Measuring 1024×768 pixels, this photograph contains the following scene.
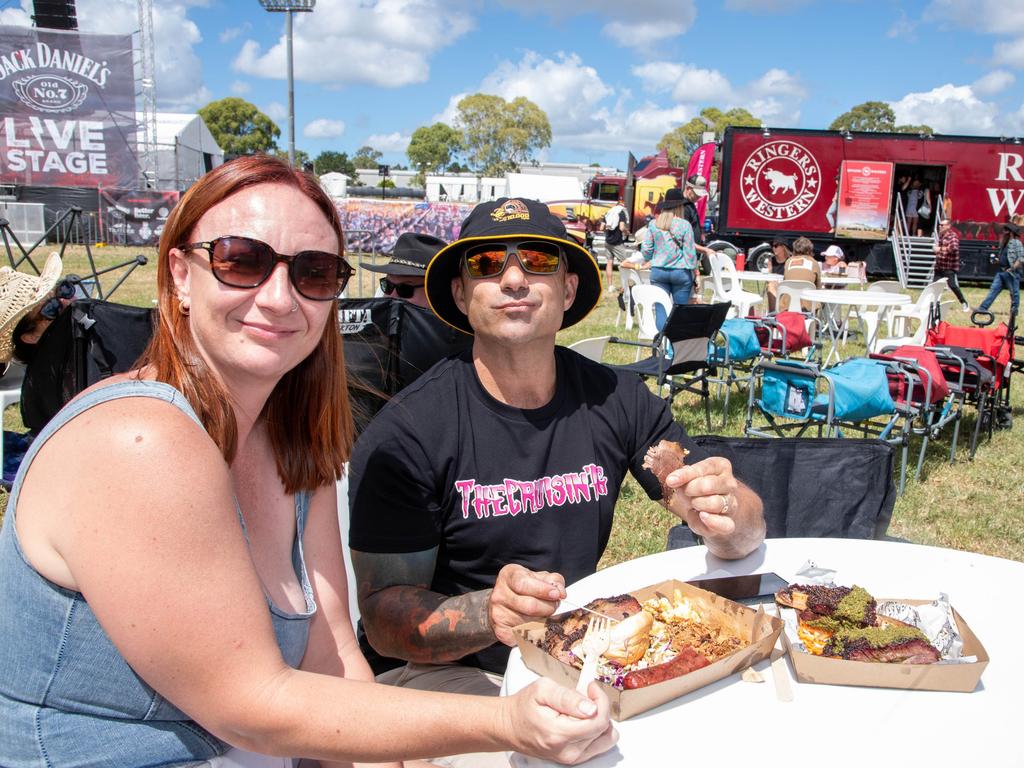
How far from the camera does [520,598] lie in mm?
1560

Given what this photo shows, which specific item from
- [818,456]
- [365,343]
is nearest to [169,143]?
[365,343]

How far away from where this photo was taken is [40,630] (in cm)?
114

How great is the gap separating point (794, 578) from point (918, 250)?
2006 centimetres

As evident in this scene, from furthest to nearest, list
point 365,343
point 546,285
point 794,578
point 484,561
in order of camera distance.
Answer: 1. point 365,343
2. point 546,285
3. point 484,561
4. point 794,578

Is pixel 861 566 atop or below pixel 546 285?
below

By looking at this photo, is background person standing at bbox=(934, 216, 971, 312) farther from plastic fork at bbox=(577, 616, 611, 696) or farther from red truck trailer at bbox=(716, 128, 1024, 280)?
plastic fork at bbox=(577, 616, 611, 696)

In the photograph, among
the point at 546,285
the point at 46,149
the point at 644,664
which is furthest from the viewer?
the point at 46,149

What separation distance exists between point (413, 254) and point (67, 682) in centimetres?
367

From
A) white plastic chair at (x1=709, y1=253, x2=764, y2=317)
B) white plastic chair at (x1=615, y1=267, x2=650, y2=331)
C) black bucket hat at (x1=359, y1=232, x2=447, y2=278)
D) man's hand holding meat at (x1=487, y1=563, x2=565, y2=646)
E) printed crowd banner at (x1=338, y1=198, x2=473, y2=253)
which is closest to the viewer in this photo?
man's hand holding meat at (x1=487, y1=563, x2=565, y2=646)

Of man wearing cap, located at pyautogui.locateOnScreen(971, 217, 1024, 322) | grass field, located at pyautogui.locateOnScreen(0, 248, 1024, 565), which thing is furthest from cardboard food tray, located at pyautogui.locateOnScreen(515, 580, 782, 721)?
man wearing cap, located at pyautogui.locateOnScreen(971, 217, 1024, 322)

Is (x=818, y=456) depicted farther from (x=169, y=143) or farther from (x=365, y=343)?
(x=169, y=143)

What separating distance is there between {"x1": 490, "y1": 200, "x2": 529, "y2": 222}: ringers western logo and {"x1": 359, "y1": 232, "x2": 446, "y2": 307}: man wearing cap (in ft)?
7.70

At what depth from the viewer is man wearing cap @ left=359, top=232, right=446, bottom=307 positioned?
15.1 ft

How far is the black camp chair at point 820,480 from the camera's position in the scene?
2.94 metres
